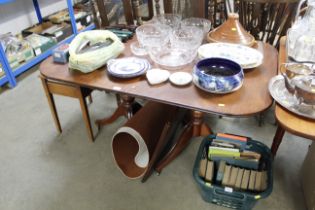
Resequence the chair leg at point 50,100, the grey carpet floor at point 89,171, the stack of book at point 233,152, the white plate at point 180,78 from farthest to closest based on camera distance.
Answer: the chair leg at point 50,100 < the grey carpet floor at point 89,171 < the stack of book at point 233,152 < the white plate at point 180,78

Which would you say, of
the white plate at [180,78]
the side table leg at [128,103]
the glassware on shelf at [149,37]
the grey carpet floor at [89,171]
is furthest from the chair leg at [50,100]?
the white plate at [180,78]

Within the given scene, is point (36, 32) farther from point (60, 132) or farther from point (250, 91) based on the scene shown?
point (250, 91)

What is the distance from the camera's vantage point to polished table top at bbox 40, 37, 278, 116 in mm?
982

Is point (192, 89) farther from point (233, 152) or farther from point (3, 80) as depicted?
point (3, 80)

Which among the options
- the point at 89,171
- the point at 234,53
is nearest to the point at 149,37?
the point at 234,53

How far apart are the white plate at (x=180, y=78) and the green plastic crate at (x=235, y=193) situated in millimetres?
411

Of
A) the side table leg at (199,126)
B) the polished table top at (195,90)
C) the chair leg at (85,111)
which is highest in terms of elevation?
the polished table top at (195,90)

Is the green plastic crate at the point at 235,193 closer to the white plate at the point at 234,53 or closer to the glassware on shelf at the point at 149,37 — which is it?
the white plate at the point at 234,53

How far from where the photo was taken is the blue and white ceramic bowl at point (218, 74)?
1.01m

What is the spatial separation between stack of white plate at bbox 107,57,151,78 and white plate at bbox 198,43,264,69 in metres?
0.28

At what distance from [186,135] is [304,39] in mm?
797

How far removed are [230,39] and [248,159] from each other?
1.99 feet

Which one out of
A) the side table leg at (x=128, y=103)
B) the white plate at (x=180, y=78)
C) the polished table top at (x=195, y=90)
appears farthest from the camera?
the side table leg at (x=128, y=103)

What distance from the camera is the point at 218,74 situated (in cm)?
111
